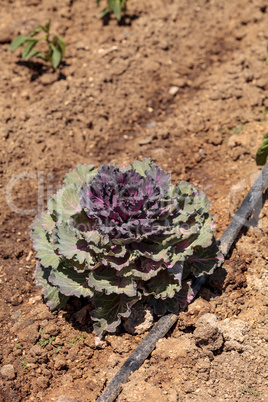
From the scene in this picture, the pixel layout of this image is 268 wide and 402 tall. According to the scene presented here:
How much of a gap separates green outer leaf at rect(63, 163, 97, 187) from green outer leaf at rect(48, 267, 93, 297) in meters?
0.72

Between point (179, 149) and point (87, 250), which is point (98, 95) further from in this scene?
point (87, 250)

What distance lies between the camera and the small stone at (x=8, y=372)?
124 inches

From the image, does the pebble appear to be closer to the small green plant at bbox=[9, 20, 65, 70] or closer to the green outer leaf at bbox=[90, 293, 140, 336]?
the green outer leaf at bbox=[90, 293, 140, 336]

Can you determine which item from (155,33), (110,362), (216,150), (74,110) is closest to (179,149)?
(216,150)

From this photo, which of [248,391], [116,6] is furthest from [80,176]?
[116,6]

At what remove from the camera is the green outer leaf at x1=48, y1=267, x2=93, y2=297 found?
319 cm

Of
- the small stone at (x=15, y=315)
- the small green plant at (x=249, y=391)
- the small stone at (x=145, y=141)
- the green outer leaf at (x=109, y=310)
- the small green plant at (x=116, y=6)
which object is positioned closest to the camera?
the small green plant at (x=249, y=391)

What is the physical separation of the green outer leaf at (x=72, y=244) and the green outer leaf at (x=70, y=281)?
0.66ft

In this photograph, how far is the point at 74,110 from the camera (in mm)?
5164

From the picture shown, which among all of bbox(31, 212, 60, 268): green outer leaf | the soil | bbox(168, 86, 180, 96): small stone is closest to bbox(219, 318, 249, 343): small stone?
the soil

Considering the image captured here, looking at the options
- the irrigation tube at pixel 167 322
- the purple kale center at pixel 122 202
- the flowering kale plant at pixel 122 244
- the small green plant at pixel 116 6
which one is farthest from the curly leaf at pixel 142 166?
the small green plant at pixel 116 6

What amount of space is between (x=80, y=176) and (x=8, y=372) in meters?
1.57

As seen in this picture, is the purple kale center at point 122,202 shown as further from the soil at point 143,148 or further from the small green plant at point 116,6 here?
the small green plant at point 116,6

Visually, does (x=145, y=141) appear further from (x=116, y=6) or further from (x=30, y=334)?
(x=30, y=334)
